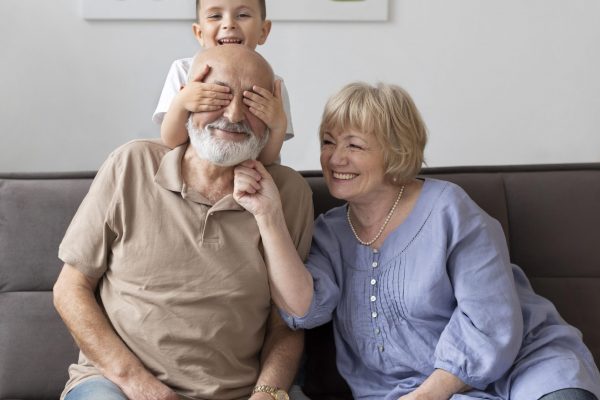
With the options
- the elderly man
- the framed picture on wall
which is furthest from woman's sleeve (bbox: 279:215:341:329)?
the framed picture on wall

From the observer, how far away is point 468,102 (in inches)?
127

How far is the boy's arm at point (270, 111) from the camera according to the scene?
1883 mm

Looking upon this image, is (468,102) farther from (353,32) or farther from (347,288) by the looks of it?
(347,288)

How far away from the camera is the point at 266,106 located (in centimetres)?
189

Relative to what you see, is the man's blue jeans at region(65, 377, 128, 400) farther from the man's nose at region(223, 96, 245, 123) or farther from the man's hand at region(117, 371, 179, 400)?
the man's nose at region(223, 96, 245, 123)

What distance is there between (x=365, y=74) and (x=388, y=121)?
122 centimetres

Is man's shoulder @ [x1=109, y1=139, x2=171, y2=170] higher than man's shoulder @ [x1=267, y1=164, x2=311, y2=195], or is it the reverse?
man's shoulder @ [x1=109, y1=139, x2=171, y2=170]

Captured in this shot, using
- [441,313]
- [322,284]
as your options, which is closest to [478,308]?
[441,313]

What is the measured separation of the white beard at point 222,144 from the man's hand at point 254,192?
36 mm

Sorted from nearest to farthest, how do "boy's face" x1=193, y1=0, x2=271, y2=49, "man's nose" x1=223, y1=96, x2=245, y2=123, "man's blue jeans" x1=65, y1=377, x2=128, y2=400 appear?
"man's blue jeans" x1=65, y1=377, x2=128, y2=400 → "man's nose" x1=223, y1=96, x2=245, y2=123 → "boy's face" x1=193, y1=0, x2=271, y2=49

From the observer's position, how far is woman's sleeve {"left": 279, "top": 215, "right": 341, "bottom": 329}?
1938 millimetres

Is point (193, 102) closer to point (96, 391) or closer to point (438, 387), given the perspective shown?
point (96, 391)

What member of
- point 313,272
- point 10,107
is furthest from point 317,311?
point 10,107

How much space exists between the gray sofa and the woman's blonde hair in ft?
1.03
